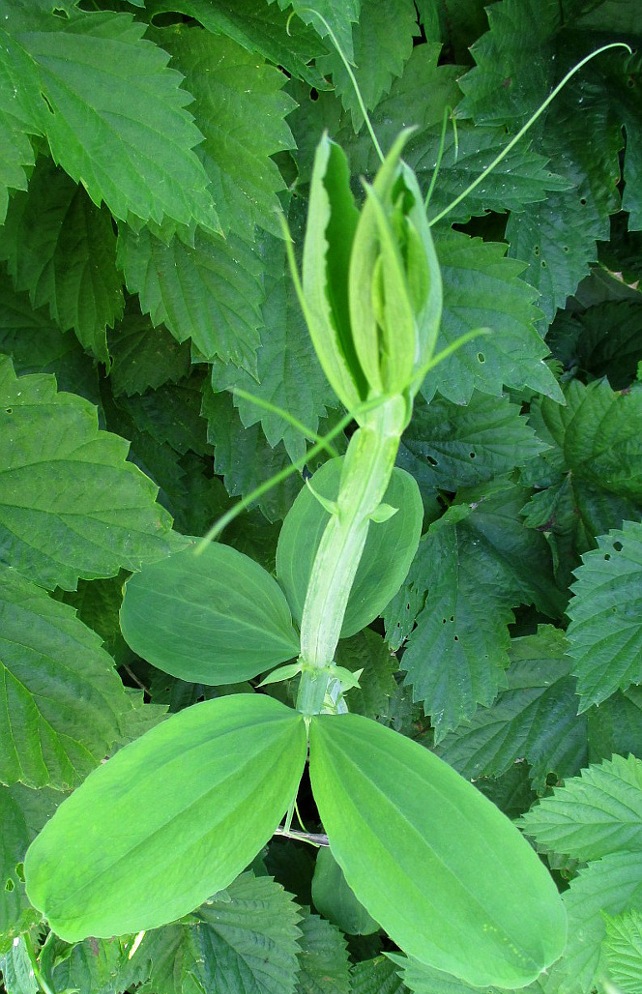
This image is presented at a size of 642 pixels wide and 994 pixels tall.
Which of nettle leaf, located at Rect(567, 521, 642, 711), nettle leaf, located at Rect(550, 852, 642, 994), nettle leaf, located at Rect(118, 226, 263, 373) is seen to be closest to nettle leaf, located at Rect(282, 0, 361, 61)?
nettle leaf, located at Rect(118, 226, 263, 373)

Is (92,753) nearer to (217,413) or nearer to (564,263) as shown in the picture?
(217,413)

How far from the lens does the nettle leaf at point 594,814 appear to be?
1.14 metres

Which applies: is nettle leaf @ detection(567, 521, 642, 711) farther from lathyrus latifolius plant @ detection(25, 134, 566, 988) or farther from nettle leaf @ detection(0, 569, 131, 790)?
nettle leaf @ detection(0, 569, 131, 790)

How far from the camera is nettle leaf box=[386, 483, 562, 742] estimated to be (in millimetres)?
1221

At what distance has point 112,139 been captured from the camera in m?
0.90

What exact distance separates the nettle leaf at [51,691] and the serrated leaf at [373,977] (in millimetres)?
794

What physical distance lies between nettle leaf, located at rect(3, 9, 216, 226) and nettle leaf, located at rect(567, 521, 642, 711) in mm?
777

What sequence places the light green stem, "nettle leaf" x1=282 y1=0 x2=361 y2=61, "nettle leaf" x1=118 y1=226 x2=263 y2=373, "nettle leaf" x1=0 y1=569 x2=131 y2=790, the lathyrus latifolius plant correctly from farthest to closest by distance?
"nettle leaf" x1=118 y1=226 x2=263 y2=373, "nettle leaf" x1=0 y1=569 x2=131 y2=790, "nettle leaf" x1=282 y1=0 x2=361 y2=61, the lathyrus latifolius plant, the light green stem

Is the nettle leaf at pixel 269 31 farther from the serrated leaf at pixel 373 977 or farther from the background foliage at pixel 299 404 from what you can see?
the serrated leaf at pixel 373 977

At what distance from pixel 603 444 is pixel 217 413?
2.10ft

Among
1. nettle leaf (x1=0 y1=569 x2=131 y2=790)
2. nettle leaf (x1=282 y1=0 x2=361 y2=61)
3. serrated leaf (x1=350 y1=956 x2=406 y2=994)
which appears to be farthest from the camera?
serrated leaf (x1=350 y1=956 x2=406 y2=994)

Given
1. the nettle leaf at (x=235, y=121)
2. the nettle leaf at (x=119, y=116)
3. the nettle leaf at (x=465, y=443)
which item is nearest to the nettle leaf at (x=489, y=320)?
the nettle leaf at (x=465, y=443)

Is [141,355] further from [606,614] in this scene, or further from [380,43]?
[606,614]

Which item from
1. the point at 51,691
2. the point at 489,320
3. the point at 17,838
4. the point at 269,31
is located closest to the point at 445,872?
the point at 51,691
